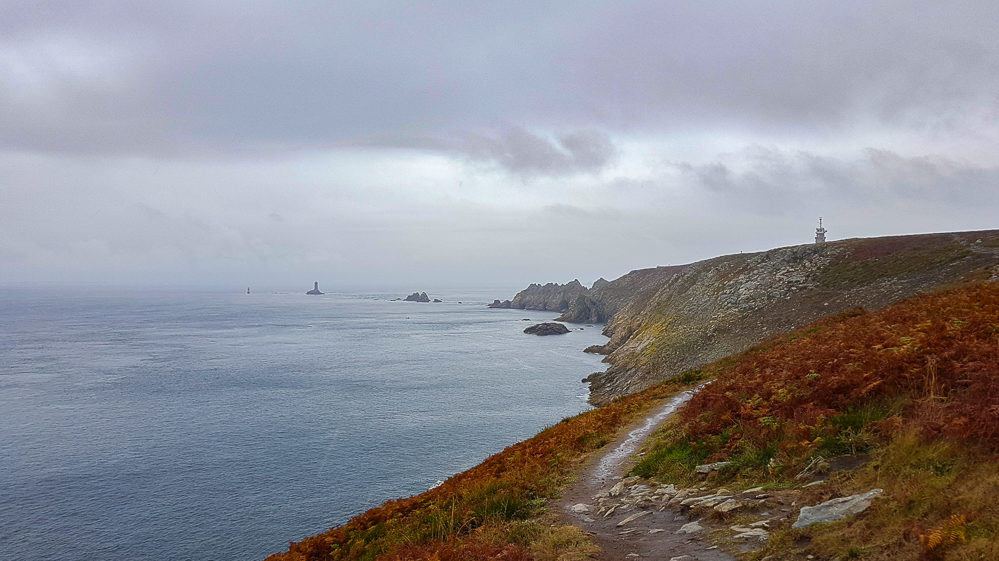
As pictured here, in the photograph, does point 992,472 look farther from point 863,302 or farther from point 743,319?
point 743,319

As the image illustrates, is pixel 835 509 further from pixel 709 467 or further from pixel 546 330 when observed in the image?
pixel 546 330

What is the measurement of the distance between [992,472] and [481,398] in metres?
57.0

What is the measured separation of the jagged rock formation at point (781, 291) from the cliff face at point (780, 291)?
0.10 meters

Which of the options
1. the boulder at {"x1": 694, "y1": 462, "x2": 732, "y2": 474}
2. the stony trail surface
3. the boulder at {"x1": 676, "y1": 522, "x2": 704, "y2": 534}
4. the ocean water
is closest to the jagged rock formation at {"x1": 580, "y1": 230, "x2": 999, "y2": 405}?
the ocean water

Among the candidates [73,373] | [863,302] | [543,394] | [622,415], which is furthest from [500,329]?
[622,415]

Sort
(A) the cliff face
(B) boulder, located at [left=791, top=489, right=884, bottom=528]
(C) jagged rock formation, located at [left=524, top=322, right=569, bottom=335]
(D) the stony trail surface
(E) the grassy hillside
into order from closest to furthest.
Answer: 1. (E) the grassy hillside
2. (B) boulder, located at [left=791, top=489, right=884, bottom=528]
3. (D) the stony trail surface
4. (A) the cliff face
5. (C) jagged rock formation, located at [left=524, top=322, right=569, bottom=335]

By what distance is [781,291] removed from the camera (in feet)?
177

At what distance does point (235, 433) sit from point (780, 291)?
2201 inches

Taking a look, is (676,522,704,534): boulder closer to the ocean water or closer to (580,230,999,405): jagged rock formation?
the ocean water

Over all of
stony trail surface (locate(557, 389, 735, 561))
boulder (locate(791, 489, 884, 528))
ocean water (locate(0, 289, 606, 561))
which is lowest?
ocean water (locate(0, 289, 606, 561))

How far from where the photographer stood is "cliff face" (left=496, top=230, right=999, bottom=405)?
1702 inches

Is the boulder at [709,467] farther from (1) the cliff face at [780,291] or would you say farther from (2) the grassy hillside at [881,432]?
(1) the cliff face at [780,291]

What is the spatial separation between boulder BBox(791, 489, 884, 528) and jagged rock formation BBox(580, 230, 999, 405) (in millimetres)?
35382

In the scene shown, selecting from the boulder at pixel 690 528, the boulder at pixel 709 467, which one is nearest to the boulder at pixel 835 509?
the boulder at pixel 690 528
